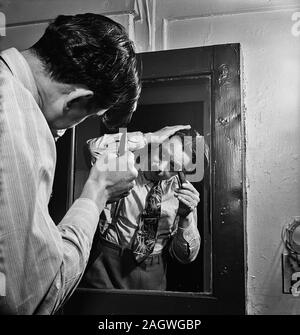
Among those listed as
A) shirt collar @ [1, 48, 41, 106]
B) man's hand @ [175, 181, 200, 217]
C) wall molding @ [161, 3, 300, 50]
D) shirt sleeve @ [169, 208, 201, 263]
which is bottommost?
shirt sleeve @ [169, 208, 201, 263]

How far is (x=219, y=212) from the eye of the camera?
925mm

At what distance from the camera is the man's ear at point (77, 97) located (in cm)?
84

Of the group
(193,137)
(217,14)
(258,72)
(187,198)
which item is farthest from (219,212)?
(217,14)

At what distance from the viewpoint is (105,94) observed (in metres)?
0.86

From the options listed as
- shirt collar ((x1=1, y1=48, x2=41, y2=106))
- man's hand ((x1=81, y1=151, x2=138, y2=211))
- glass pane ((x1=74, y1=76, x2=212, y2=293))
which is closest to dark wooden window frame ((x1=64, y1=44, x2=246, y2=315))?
glass pane ((x1=74, y1=76, x2=212, y2=293))

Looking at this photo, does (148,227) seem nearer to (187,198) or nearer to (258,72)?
(187,198)

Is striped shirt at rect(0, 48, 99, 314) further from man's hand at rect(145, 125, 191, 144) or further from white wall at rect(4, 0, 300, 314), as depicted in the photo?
white wall at rect(4, 0, 300, 314)

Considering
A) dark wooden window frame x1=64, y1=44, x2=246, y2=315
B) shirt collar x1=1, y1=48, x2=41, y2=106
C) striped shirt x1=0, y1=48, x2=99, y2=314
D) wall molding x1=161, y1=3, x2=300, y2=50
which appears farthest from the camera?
wall molding x1=161, y1=3, x2=300, y2=50

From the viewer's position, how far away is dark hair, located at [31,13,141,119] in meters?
0.82

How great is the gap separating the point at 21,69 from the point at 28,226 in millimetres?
336

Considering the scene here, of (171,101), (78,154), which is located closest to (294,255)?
(171,101)

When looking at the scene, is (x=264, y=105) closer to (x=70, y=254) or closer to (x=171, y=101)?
(x=171, y=101)

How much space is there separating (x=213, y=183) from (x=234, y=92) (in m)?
0.25

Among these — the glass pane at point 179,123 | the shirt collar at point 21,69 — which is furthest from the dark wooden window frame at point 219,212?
the shirt collar at point 21,69
